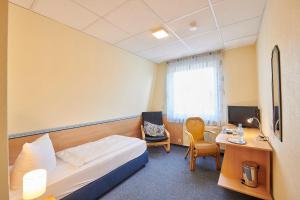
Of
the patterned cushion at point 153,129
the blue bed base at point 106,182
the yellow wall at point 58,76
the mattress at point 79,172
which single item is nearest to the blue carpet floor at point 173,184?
the blue bed base at point 106,182

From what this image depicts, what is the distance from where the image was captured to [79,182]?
5.74ft

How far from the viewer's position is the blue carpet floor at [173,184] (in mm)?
2012

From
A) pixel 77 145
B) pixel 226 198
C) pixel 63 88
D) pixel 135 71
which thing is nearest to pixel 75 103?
pixel 63 88

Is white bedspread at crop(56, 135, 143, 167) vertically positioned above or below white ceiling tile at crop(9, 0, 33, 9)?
below

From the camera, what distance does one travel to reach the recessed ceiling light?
2.55m

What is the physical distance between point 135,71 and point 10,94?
259cm

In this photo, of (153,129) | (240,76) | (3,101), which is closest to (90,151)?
(3,101)

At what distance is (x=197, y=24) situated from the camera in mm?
2355

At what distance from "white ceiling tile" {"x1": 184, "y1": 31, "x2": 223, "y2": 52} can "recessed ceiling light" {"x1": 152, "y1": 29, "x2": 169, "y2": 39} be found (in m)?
0.50

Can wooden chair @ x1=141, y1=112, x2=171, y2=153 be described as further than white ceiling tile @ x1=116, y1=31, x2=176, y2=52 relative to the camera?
Yes

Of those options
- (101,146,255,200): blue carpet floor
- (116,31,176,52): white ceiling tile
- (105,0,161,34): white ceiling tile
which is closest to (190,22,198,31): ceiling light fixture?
(116,31,176,52): white ceiling tile

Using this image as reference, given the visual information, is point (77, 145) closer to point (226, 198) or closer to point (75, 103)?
point (75, 103)

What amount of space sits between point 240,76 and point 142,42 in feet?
7.81

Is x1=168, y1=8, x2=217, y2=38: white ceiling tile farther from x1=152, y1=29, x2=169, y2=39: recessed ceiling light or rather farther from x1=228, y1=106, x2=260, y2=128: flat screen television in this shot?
x1=228, y1=106, x2=260, y2=128: flat screen television
